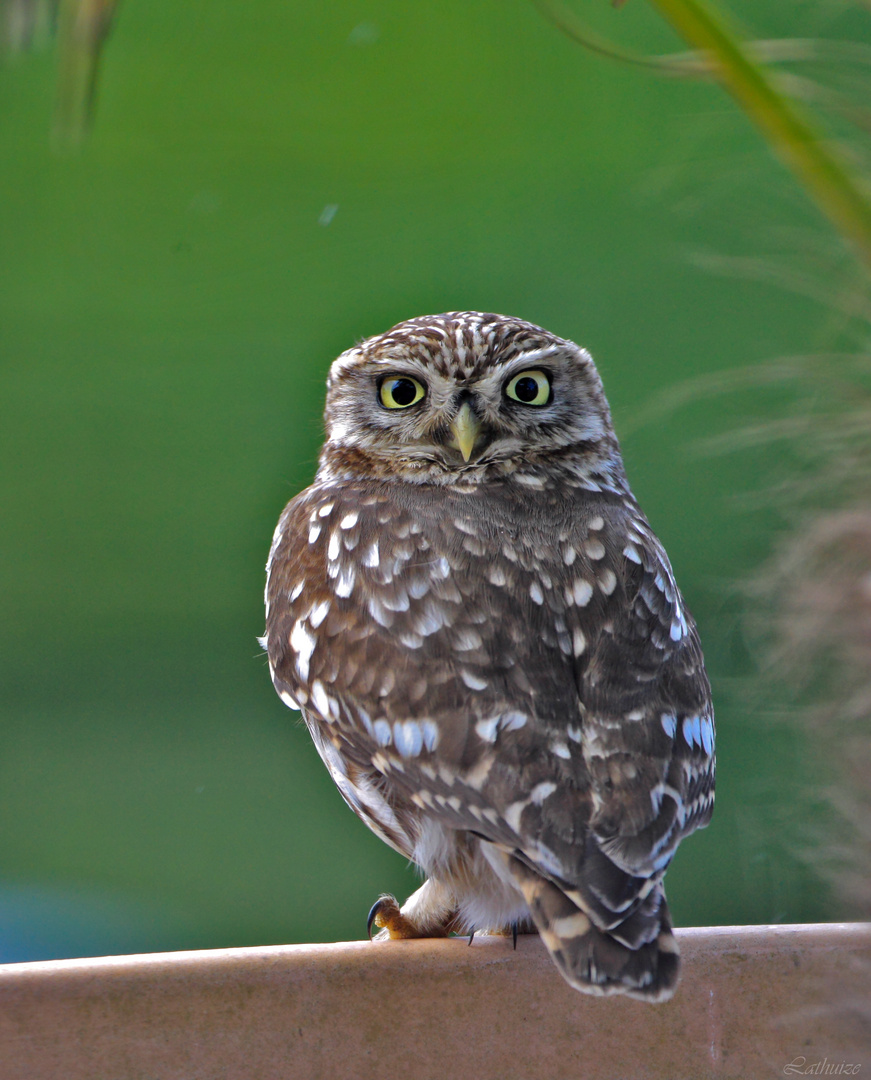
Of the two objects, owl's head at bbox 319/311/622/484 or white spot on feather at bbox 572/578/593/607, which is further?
owl's head at bbox 319/311/622/484

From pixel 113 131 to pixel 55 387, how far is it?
27.6 inches

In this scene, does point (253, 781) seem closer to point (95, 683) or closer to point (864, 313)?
point (95, 683)

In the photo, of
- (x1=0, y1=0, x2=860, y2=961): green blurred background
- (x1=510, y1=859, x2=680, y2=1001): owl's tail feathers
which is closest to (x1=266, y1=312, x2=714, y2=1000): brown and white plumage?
(x1=510, y1=859, x2=680, y2=1001): owl's tail feathers

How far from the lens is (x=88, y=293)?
2.84 metres

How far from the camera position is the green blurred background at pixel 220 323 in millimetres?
2777

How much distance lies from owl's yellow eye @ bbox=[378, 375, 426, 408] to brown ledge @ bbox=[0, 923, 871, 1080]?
2.38ft

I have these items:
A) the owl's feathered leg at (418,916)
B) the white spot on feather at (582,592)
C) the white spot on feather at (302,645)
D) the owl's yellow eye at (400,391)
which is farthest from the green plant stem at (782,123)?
the owl's feathered leg at (418,916)

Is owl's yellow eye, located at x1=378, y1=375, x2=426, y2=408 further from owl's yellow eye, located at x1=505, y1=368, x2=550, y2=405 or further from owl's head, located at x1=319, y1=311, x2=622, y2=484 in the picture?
owl's yellow eye, located at x1=505, y1=368, x2=550, y2=405

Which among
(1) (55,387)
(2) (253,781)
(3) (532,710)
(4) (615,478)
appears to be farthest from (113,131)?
(3) (532,710)

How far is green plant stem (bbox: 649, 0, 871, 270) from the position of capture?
0.90 m

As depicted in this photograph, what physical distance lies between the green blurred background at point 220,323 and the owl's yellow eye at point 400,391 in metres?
1.25

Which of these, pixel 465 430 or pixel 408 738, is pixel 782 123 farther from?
pixel 408 738

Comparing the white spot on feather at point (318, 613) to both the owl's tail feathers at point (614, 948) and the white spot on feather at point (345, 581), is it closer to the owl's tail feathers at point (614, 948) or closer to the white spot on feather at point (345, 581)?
the white spot on feather at point (345, 581)

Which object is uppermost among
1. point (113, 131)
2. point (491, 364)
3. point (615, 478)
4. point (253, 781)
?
point (113, 131)
